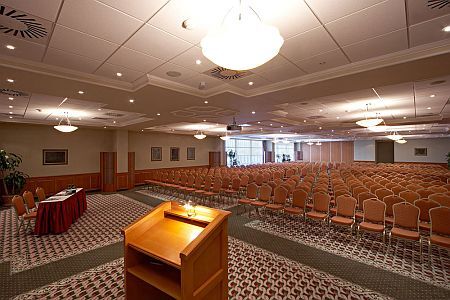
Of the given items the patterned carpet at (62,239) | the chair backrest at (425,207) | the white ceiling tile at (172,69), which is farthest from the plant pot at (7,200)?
the chair backrest at (425,207)

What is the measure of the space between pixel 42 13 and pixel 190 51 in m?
2.00

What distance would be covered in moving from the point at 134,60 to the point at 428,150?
31.4 metres

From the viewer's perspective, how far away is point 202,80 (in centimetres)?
522

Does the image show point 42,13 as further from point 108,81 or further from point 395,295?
point 395,295

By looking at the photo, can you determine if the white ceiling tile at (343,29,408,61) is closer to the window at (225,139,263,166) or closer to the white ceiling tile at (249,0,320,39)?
the white ceiling tile at (249,0,320,39)

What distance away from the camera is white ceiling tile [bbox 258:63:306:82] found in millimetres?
4516

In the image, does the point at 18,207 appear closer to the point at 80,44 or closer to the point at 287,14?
the point at 80,44

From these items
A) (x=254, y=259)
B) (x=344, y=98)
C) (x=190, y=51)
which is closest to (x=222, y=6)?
(x=190, y=51)

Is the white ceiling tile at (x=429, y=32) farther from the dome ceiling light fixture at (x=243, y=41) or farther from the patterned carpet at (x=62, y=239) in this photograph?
the patterned carpet at (x=62, y=239)

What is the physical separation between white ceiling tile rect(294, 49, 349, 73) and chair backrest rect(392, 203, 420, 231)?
339cm

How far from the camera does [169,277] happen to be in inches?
102

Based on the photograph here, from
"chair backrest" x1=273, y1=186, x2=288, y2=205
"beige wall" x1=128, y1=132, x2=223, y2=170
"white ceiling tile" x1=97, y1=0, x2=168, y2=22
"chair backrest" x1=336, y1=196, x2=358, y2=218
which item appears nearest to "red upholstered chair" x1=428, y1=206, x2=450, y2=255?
"chair backrest" x1=336, y1=196, x2=358, y2=218

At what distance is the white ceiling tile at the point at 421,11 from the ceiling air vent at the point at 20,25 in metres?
4.76

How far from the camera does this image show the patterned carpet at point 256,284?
3.32 m
